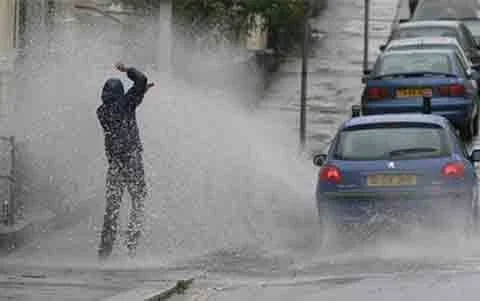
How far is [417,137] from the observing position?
55.3 feet

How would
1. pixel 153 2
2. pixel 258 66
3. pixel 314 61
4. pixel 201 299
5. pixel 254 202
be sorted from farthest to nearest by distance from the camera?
pixel 314 61 < pixel 258 66 < pixel 153 2 < pixel 254 202 < pixel 201 299

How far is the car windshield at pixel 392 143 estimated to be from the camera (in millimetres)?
16547

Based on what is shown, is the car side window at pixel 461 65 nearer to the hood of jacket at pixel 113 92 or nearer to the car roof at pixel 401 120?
the car roof at pixel 401 120

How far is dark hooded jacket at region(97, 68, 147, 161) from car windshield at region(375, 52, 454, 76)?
10313mm

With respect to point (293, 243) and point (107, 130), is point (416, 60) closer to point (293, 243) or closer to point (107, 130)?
point (293, 243)

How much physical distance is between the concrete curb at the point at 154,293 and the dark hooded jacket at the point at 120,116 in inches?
101

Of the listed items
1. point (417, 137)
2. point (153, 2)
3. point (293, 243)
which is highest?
point (153, 2)

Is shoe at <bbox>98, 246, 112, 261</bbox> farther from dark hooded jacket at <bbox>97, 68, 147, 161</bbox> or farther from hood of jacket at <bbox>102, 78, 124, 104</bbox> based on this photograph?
hood of jacket at <bbox>102, 78, 124, 104</bbox>

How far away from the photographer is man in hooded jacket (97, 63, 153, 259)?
51.9 feet

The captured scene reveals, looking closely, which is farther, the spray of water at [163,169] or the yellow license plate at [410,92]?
the yellow license plate at [410,92]

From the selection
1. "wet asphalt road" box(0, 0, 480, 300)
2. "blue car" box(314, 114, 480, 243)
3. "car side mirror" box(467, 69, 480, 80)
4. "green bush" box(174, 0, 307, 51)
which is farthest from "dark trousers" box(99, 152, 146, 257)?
"car side mirror" box(467, 69, 480, 80)

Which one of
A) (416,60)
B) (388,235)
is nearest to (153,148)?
(388,235)

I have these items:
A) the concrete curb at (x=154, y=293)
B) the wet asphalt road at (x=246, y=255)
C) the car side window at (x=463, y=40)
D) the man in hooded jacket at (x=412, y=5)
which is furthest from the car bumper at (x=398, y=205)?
the man in hooded jacket at (x=412, y=5)

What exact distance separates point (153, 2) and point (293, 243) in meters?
8.90
